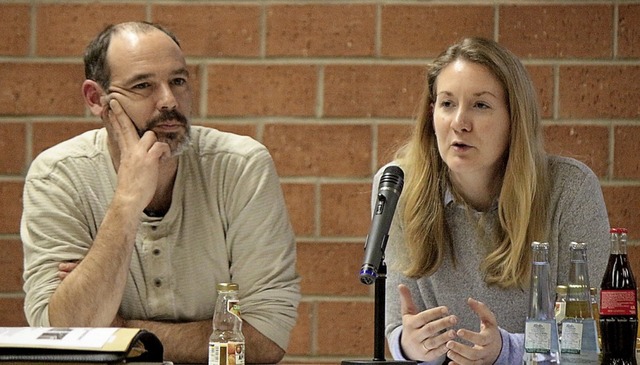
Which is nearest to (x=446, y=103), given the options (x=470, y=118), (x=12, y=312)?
(x=470, y=118)

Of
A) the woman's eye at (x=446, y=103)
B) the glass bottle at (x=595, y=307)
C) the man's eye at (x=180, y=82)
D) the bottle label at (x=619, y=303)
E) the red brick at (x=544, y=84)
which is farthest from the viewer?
the red brick at (x=544, y=84)

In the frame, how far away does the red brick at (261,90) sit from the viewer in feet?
9.29

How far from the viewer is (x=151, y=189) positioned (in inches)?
90.7

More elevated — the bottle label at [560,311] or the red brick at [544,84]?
the red brick at [544,84]

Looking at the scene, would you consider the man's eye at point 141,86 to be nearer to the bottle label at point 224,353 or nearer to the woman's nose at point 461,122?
the woman's nose at point 461,122

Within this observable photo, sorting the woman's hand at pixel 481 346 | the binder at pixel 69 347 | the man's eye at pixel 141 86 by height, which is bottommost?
the woman's hand at pixel 481 346

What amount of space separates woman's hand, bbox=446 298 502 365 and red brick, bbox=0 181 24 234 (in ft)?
4.81

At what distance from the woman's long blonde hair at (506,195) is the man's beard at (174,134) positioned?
522 millimetres

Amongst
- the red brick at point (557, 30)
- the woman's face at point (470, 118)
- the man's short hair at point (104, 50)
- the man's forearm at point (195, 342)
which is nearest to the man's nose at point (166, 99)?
the man's short hair at point (104, 50)

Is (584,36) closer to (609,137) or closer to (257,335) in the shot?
(609,137)

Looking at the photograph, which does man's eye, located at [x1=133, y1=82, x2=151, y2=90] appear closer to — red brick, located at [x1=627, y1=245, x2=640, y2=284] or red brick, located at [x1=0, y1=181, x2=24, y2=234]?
red brick, located at [x1=0, y1=181, x2=24, y2=234]

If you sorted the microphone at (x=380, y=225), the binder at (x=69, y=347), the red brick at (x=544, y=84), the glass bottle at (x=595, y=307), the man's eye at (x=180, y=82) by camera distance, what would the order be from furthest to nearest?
1. the red brick at (x=544, y=84)
2. the man's eye at (x=180, y=82)
3. the glass bottle at (x=595, y=307)
4. the microphone at (x=380, y=225)
5. the binder at (x=69, y=347)

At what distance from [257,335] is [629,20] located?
1368 mm

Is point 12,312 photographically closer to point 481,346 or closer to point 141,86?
point 141,86
